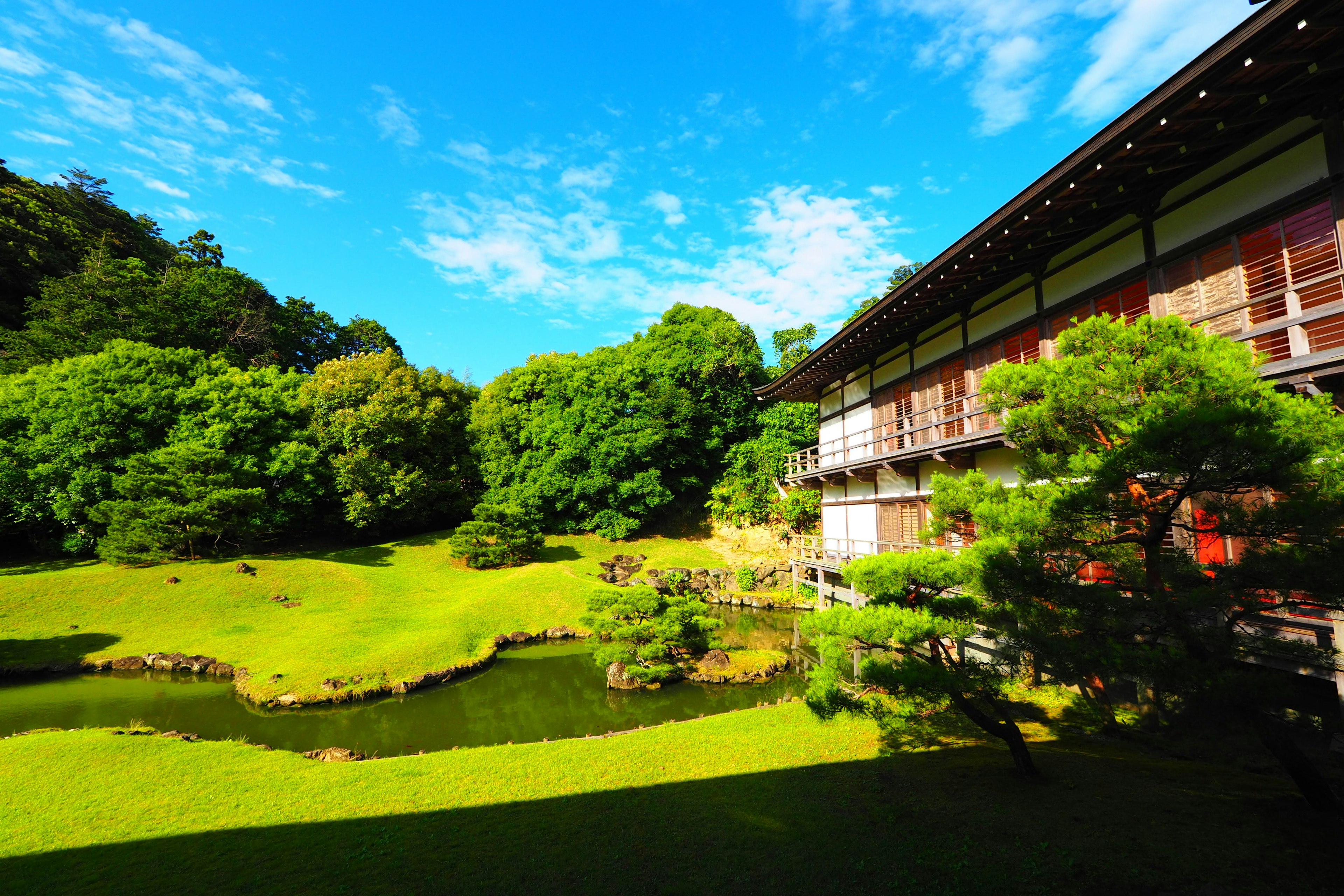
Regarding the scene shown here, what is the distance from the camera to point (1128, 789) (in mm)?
5770

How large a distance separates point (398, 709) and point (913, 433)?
14283 millimetres

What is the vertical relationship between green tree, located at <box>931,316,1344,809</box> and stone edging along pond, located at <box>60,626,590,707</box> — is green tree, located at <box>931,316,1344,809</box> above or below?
above

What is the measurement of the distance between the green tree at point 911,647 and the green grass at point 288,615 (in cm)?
1218

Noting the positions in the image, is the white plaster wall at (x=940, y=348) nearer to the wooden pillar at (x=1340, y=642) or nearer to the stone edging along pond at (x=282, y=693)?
the wooden pillar at (x=1340, y=642)

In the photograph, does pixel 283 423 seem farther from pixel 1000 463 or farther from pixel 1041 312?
pixel 1041 312

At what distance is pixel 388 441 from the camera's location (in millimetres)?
30594

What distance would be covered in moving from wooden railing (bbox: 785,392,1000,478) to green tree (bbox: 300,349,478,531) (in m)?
21.6

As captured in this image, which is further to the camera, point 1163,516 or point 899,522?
point 899,522

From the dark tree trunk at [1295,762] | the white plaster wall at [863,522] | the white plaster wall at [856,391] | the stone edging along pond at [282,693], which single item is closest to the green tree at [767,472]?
the white plaster wall at [863,522]

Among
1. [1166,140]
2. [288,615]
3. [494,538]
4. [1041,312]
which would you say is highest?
[1166,140]

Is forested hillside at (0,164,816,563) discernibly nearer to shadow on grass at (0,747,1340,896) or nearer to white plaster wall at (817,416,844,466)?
white plaster wall at (817,416,844,466)

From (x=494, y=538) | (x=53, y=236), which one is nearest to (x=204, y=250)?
(x=53, y=236)

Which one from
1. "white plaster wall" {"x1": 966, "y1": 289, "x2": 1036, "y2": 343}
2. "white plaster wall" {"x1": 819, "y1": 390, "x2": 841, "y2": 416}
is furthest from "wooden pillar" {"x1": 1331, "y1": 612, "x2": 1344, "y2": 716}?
"white plaster wall" {"x1": 819, "y1": 390, "x2": 841, "y2": 416}

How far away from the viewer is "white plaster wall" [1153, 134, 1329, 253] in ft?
21.9
